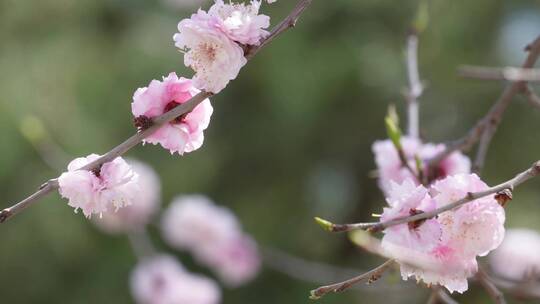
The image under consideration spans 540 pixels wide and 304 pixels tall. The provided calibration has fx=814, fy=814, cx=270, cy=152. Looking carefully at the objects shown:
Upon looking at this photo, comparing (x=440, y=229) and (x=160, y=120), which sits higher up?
(x=160, y=120)

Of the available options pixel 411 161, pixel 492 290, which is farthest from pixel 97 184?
pixel 411 161

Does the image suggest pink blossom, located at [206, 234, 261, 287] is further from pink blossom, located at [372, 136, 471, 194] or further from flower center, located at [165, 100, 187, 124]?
flower center, located at [165, 100, 187, 124]

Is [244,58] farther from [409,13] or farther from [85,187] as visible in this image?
[409,13]

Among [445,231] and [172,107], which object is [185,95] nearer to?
[172,107]

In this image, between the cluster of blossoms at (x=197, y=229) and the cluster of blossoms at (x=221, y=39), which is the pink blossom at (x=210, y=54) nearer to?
the cluster of blossoms at (x=221, y=39)

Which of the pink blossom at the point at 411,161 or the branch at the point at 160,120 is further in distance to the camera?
the pink blossom at the point at 411,161

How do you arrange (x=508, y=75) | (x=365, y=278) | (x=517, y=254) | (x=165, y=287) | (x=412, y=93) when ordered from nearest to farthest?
(x=365, y=278) → (x=508, y=75) → (x=412, y=93) → (x=517, y=254) → (x=165, y=287)

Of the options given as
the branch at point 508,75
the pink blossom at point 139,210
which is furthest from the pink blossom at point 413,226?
the pink blossom at point 139,210
